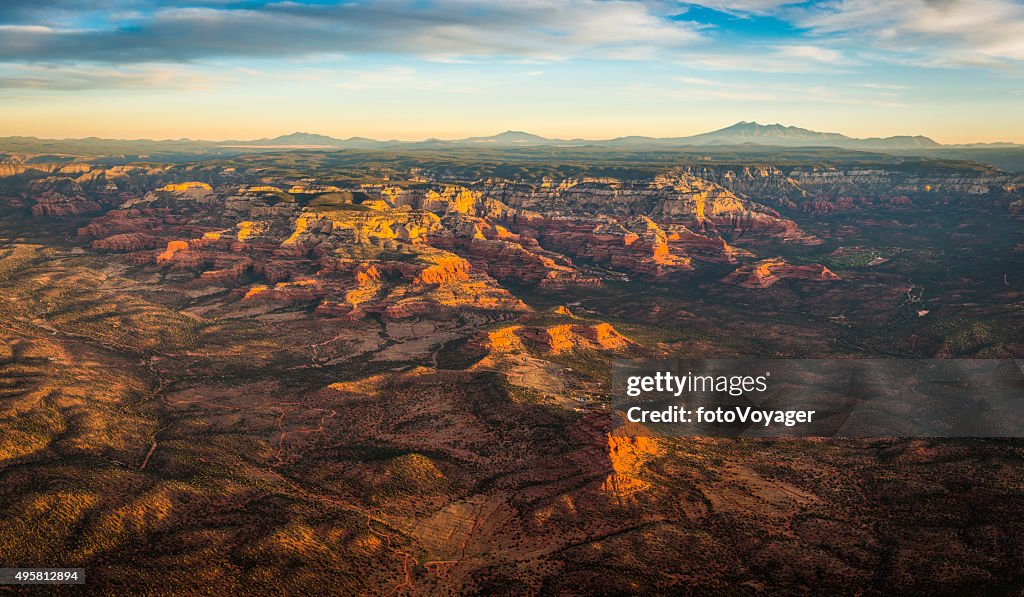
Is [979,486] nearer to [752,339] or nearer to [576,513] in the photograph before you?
A: [576,513]

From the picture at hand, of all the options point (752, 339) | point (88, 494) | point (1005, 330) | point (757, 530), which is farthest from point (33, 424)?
point (1005, 330)

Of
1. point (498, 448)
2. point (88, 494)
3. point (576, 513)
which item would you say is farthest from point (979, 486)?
point (88, 494)

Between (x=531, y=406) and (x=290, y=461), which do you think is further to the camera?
(x=531, y=406)

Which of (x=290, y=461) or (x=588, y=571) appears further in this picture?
(x=290, y=461)

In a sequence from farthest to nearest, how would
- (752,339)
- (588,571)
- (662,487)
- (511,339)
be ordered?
(752,339)
(511,339)
(662,487)
(588,571)

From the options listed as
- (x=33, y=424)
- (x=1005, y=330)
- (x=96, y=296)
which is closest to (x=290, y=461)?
(x=33, y=424)

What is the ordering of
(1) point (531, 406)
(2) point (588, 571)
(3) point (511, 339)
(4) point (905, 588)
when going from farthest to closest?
(3) point (511, 339), (1) point (531, 406), (2) point (588, 571), (4) point (905, 588)

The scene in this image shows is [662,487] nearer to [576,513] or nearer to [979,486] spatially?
[576,513]

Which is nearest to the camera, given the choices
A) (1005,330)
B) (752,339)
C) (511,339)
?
(511,339)

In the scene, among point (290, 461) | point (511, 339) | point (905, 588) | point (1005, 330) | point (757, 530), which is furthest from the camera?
point (1005, 330)
